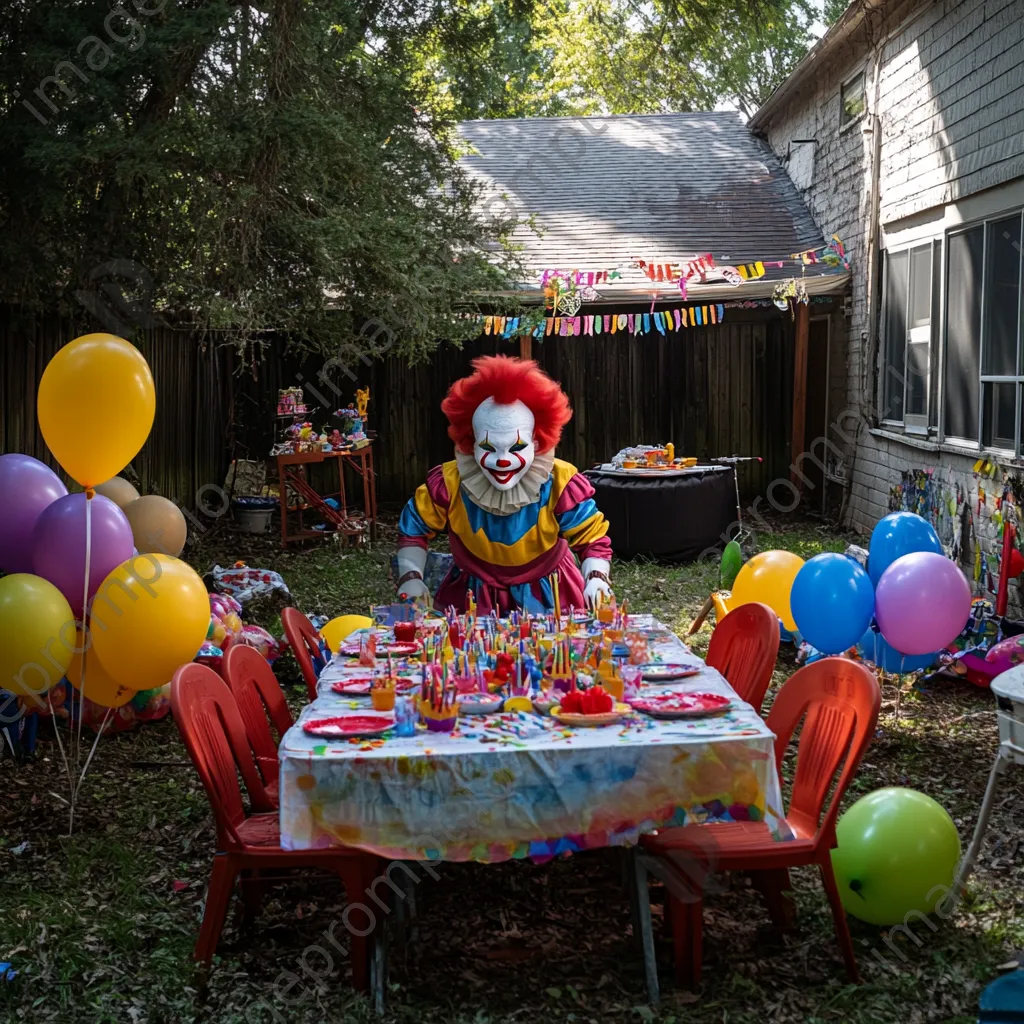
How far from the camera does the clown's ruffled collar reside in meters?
5.18

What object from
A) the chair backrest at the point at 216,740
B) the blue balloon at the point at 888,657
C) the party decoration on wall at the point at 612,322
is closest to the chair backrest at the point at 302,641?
the chair backrest at the point at 216,740

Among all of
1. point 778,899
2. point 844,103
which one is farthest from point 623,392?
point 778,899

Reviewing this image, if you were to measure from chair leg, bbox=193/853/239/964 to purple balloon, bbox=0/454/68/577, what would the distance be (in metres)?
2.34

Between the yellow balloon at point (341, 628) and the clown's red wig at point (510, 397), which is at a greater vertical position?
the clown's red wig at point (510, 397)

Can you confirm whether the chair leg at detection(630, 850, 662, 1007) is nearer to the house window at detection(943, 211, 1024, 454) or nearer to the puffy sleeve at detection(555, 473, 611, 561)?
the puffy sleeve at detection(555, 473, 611, 561)

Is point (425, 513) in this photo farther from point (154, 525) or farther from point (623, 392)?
point (623, 392)

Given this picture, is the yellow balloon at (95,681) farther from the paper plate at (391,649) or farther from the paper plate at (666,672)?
the paper plate at (666,672)

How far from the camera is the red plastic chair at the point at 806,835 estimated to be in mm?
3420

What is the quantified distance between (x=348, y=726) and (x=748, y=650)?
5.53 feet

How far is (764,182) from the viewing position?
14625 mm

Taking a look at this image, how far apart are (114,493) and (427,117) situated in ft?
15.9

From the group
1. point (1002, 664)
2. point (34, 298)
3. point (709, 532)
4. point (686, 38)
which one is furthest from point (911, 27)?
point (34, 298)

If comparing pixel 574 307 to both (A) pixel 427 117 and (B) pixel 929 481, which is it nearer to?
(A) pixel 427 117

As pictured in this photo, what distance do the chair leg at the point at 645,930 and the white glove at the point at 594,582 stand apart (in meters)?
1.59
